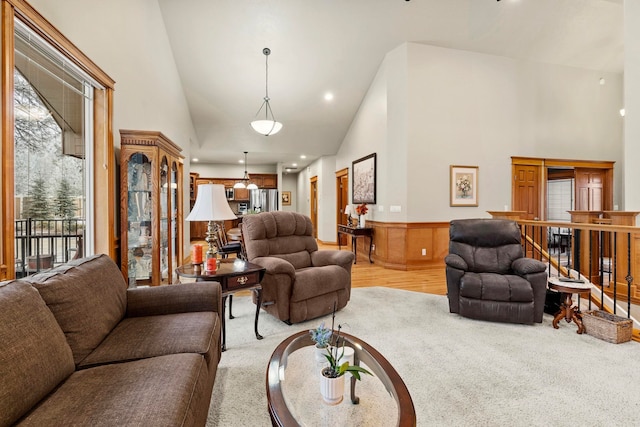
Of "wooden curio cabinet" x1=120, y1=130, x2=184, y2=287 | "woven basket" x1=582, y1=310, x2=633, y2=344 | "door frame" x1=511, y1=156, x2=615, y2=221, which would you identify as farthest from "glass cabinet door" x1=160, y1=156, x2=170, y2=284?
"door frame" x1=511, y1=156, x2=615, y2=221

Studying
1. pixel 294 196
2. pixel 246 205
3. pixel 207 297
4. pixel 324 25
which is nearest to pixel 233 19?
pixel 324 25

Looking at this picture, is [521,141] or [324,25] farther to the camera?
[521,141]

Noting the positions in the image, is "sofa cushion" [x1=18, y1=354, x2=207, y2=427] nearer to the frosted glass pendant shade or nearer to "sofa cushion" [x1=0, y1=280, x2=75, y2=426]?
"sofa cushion" [x1=0, y1=280, x2=75, y2=426]

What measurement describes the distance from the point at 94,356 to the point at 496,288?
Result: 3125mm

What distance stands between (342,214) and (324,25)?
4.69 m

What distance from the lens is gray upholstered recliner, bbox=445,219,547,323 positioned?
2.87 meters

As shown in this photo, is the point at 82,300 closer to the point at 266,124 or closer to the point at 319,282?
the point at 319,282

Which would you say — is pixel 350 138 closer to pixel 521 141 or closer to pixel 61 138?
pixel 521 141

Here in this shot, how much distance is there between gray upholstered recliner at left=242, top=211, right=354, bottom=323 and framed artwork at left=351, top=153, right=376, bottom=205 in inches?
108

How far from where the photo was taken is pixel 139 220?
293cm

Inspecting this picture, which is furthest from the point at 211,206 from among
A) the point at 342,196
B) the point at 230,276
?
the point at 342,196

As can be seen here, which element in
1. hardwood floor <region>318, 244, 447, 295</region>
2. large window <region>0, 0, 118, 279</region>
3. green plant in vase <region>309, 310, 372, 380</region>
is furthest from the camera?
hardwood floor <region>318, 244, 447, 295</region>

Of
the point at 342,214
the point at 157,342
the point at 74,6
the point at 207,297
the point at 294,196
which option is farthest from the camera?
the point at 294,196

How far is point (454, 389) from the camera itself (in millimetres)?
1896
